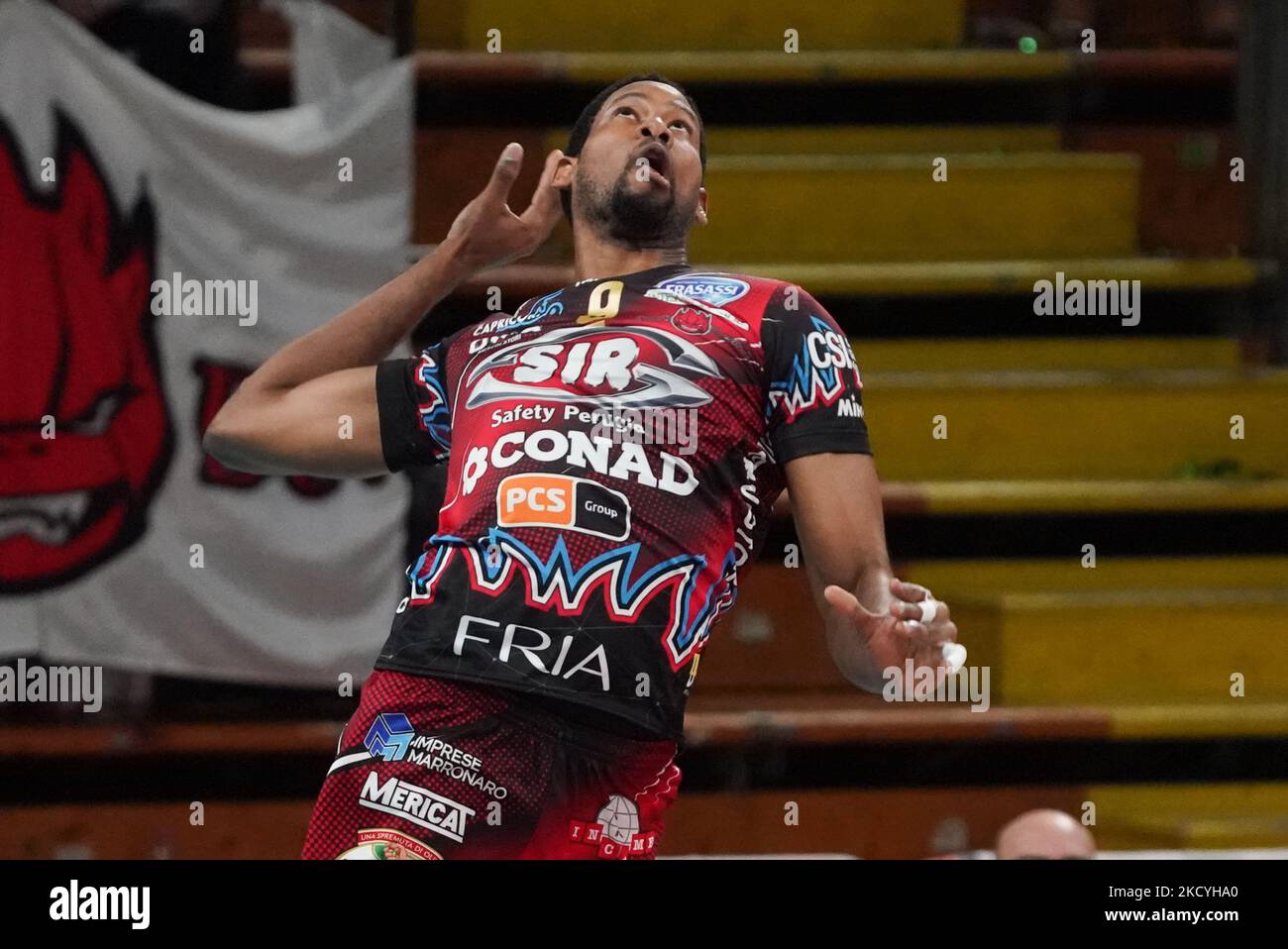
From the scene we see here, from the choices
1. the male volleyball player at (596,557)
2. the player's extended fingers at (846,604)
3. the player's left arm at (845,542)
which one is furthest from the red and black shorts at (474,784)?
the player's extended fingers at (846,604)

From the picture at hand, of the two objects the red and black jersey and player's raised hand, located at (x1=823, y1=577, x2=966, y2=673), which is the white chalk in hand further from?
the red and black jersey

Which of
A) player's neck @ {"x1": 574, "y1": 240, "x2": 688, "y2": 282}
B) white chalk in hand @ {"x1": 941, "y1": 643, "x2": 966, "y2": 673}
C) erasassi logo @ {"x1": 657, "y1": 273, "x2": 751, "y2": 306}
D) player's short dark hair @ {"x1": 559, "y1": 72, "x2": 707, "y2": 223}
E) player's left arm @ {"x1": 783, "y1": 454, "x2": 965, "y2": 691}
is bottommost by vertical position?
white chalk in hand @ {"x1": 941, "y1": 643, "x2": 966, "y2": 673}

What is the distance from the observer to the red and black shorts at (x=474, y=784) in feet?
8.46

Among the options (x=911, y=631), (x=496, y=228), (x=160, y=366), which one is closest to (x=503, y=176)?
(x=496, y=228)

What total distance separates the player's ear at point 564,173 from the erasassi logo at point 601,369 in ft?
1.41

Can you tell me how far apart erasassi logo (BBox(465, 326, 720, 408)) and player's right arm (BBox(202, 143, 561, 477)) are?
0.28m

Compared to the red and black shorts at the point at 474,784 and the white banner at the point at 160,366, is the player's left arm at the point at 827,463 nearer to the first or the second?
the red and black shorts at the point at 474,784

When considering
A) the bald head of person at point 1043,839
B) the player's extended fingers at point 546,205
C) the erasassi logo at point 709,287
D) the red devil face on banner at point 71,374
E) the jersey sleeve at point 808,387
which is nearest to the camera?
the jersey sleeve at point 808,387

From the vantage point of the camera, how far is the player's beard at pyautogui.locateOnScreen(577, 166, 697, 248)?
2.99 m

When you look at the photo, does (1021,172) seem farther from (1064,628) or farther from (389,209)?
(389,209)

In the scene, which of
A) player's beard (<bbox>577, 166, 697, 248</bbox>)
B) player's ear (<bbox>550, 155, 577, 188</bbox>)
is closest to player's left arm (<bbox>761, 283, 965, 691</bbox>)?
player's beard (<bbox>577, 166, 697, 248</bbox>)

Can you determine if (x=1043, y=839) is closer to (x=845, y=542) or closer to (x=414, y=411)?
(x=845, y=542)

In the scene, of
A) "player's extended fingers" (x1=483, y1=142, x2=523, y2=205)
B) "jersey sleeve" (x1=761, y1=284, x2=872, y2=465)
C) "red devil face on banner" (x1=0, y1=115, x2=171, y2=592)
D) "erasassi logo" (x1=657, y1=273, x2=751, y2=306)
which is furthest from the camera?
"red devil face on banner" (x1=0, y1=115, x2=171, y2=592)
